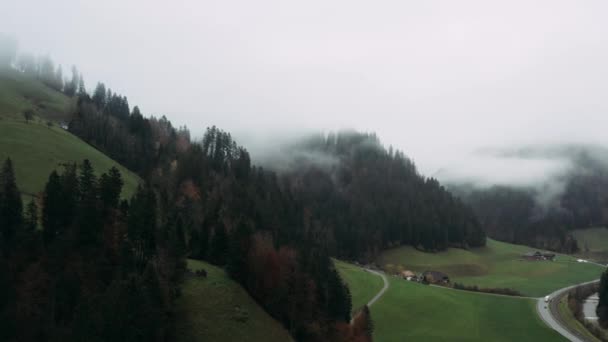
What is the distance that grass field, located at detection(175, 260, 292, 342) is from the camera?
44438 mm

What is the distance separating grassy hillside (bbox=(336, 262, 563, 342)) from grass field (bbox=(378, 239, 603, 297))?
23000 millimetres

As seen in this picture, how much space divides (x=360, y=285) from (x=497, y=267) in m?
77.2

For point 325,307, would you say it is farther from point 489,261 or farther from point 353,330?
point 489,261

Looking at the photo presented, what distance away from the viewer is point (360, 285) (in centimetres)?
10612

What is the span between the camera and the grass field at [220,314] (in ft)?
146

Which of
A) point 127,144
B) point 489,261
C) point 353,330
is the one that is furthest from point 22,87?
point 489,261

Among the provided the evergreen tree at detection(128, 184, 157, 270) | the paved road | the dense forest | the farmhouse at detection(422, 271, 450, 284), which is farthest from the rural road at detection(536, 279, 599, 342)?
the evergreen tree at detection(128, 184, 157, 270)

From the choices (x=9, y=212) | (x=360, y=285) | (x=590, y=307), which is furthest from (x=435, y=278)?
(x=9, y=212)

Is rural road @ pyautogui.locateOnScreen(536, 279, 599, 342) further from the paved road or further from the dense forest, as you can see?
the dense forest

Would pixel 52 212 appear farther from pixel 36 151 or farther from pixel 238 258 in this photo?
pixel 36 151

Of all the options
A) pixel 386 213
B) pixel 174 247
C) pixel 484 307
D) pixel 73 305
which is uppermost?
pixel 386 213

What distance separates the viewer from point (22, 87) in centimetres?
16862

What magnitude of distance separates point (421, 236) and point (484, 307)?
95.4 meters

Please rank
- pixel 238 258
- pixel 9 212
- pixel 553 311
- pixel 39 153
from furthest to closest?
1. pixel 553 311
2. pixel 39 153
3. pixel 238 258
4. pixel 9 212
